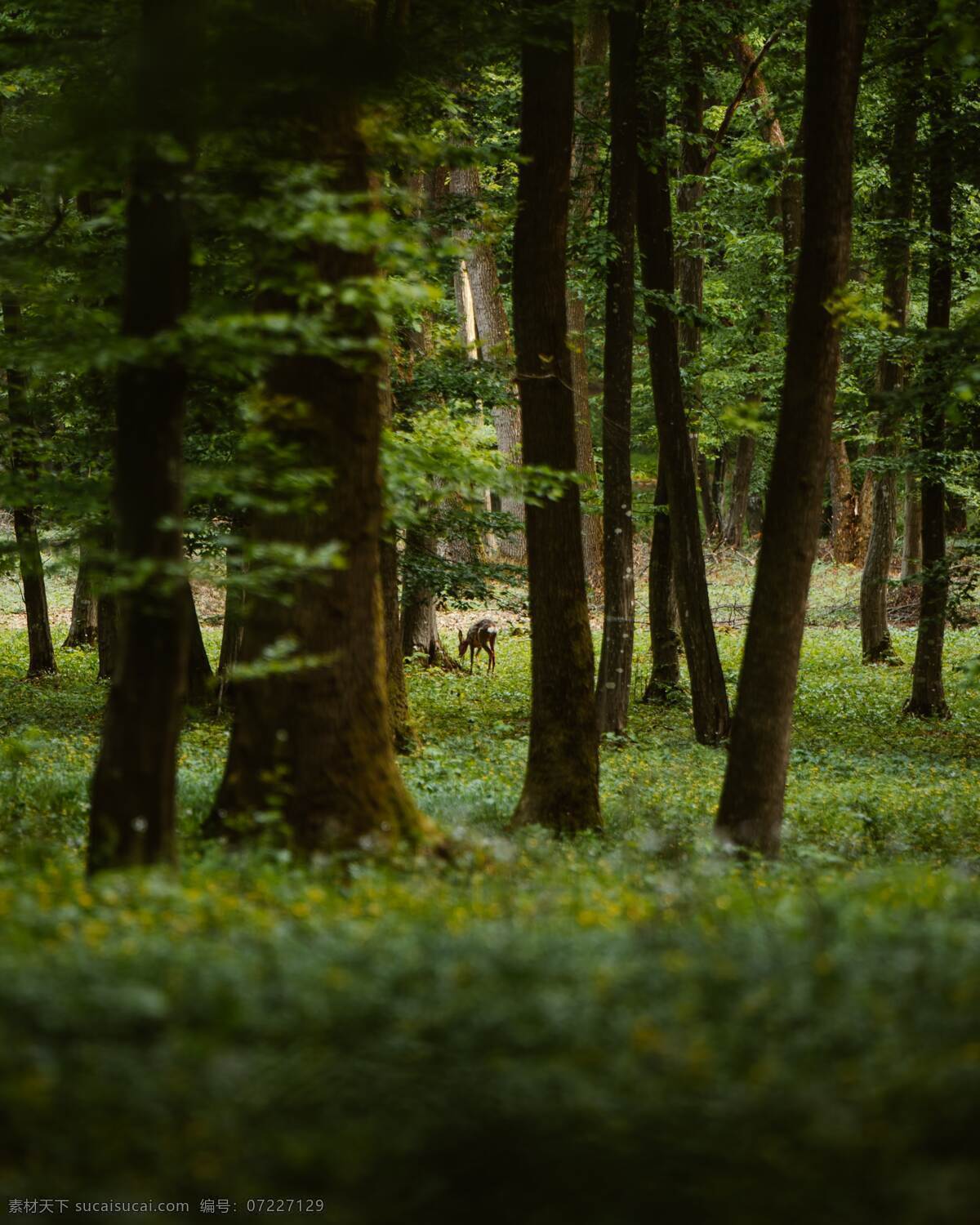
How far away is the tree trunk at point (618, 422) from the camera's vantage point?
1528cm

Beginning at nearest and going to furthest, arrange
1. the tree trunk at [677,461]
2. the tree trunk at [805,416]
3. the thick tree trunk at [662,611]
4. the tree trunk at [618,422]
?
the tree trunk at [805,416]
the tree trunk at [618,422]
the tree trunk at [677,461]
the thick tree trunk at [662,611]

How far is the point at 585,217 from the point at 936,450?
6178 millimetres

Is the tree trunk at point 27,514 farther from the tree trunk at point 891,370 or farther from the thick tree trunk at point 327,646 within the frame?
the tree trunk at point 891,370

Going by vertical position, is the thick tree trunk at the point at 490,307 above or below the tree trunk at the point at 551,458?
above

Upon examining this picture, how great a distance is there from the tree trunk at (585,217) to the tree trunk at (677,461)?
94 centimetres

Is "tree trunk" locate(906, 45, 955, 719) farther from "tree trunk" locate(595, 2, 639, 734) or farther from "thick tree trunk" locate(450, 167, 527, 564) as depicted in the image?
"thick tree trunk" locate(450, 167, 527, 564)

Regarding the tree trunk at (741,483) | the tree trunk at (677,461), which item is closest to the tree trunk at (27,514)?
the tree trunk at (677,461)

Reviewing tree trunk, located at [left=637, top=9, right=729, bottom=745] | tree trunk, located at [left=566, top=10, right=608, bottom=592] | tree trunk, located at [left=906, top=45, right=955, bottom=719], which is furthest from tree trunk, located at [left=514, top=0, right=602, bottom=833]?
tree trunk, located at [left=906, top=45, right=955, bottom=719]

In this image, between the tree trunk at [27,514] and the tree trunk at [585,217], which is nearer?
the tree trunk at [27,514]

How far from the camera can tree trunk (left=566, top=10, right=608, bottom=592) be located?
1576 cm

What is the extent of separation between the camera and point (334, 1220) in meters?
3.28

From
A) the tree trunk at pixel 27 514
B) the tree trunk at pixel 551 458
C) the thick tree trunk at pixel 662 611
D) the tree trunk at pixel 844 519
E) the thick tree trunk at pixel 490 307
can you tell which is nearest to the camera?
the tree trunk at pixel 27 514

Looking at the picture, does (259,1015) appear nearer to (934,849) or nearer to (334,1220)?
(334,1220)

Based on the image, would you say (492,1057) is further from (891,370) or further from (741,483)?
(741,483)
